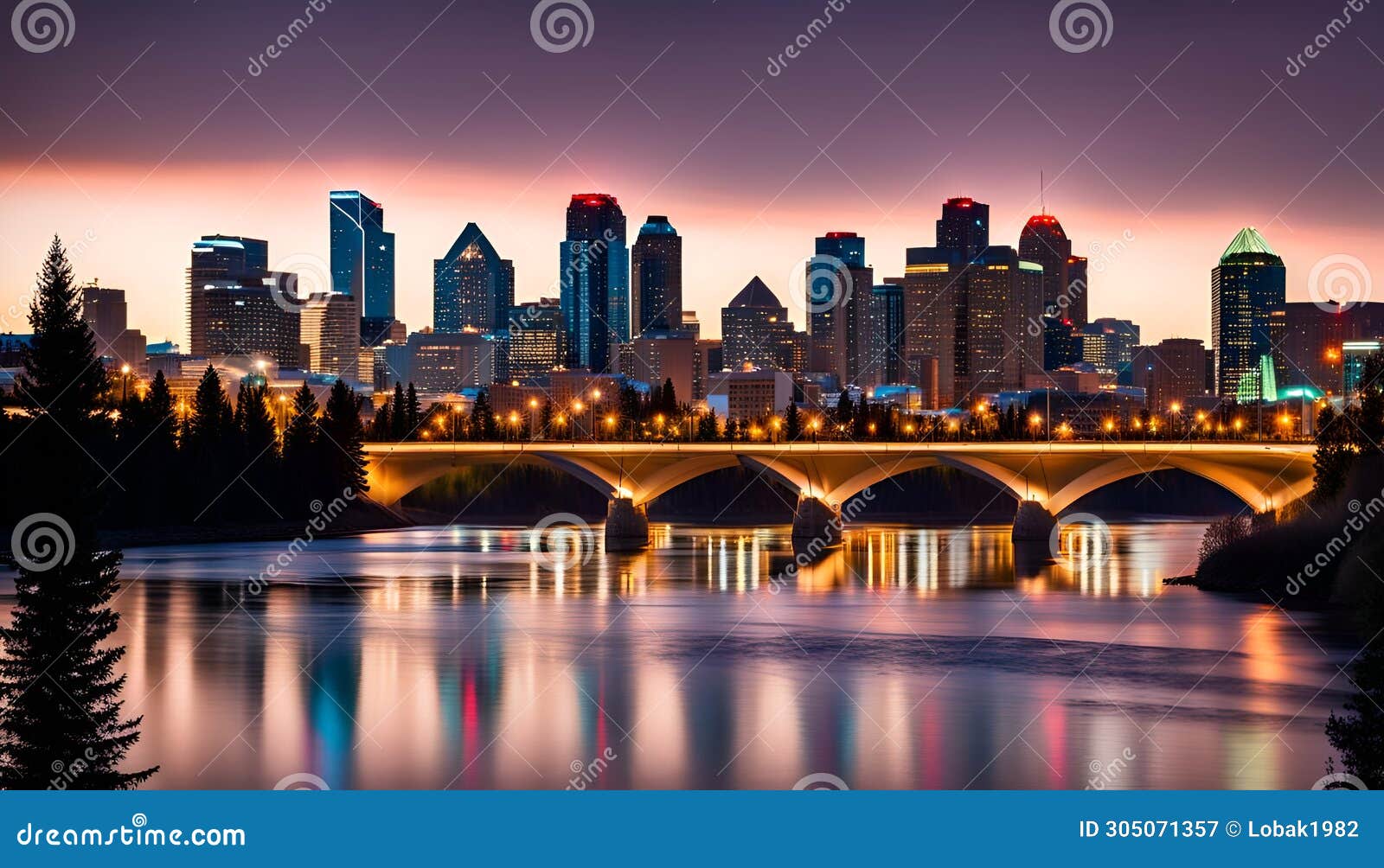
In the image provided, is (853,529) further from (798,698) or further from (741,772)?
(741,772)

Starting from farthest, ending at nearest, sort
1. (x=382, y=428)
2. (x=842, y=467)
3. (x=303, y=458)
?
(x=382, y=428), (x=303, y=458), (x=842, y=467)

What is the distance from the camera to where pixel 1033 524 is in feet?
384

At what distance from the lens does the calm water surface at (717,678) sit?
38.0 metres

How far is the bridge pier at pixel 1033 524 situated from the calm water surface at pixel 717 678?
20.6 metres

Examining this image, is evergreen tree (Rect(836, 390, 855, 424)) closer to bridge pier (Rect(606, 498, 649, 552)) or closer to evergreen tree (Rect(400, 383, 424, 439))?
evergreen tree (Rect(400, 383, 424, 439))

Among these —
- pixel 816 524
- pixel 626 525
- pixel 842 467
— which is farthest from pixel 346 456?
pixel 842 467

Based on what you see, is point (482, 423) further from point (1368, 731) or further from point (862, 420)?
point (1368, 731)

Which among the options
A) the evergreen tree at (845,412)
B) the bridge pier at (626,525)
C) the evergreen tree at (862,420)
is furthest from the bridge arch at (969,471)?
the evergreen tree at (845,412)

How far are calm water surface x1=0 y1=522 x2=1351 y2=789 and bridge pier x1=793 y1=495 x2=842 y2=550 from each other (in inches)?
805

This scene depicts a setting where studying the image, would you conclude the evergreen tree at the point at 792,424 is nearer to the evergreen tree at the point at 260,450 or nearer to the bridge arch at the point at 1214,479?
the evergreen tree at the point at 260,450

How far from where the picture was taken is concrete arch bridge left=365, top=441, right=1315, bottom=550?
113 meters

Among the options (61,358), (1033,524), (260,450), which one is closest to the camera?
(61,358)

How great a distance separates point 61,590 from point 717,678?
22.8m

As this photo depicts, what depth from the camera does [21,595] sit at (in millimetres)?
34906
